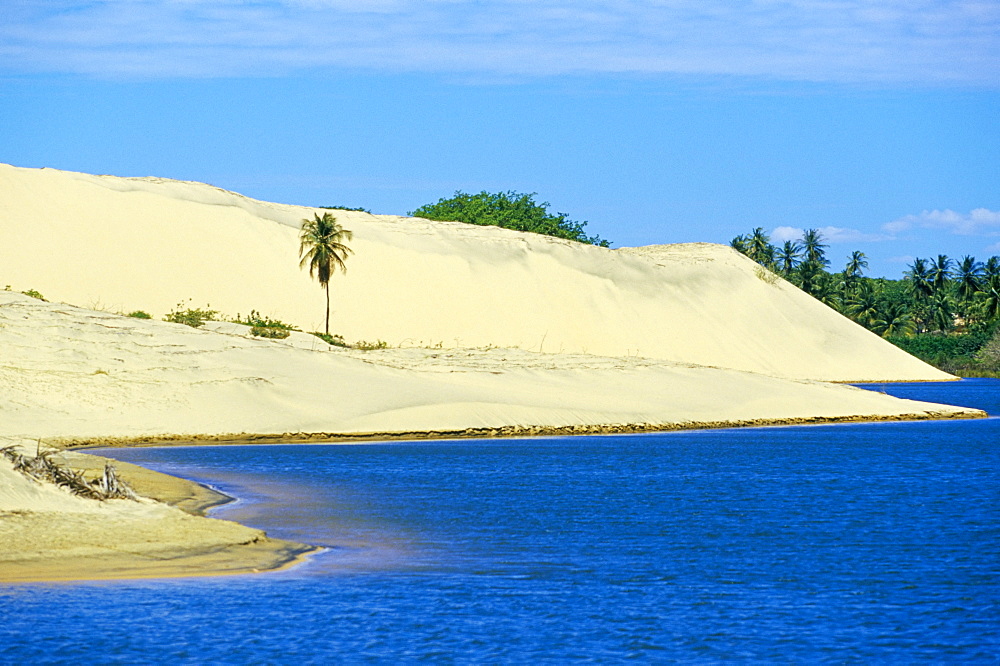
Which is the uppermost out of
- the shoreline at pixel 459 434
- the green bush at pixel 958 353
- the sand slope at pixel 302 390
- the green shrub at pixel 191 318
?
the green bush at pixel 958 353

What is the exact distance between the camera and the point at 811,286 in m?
129

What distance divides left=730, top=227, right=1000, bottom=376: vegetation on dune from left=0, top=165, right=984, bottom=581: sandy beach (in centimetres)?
1727

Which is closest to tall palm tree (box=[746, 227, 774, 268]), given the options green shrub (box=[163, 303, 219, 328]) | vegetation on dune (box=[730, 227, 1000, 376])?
vegetation on dune (box=[730, 227, 1000, 376])

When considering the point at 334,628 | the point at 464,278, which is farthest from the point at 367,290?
the point at 334,628

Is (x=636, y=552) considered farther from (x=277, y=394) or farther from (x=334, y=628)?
(x=277, y=394)

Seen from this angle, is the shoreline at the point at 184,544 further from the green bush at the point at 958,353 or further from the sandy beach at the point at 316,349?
the green bush at the point at 958,353

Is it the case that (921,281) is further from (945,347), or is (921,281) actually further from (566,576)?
(566,576)

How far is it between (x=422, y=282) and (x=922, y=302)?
73.9 m

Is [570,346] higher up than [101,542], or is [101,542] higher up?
[570,346]

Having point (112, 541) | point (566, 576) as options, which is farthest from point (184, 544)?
point (566, 576)

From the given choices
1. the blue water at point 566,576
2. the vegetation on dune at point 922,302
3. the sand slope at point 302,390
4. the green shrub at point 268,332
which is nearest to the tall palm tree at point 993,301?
the vegetation on dune at point 922,302

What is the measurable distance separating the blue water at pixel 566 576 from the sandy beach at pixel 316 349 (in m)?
2.04

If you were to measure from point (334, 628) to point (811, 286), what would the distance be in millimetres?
118917

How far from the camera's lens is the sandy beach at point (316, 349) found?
70.1 ft
